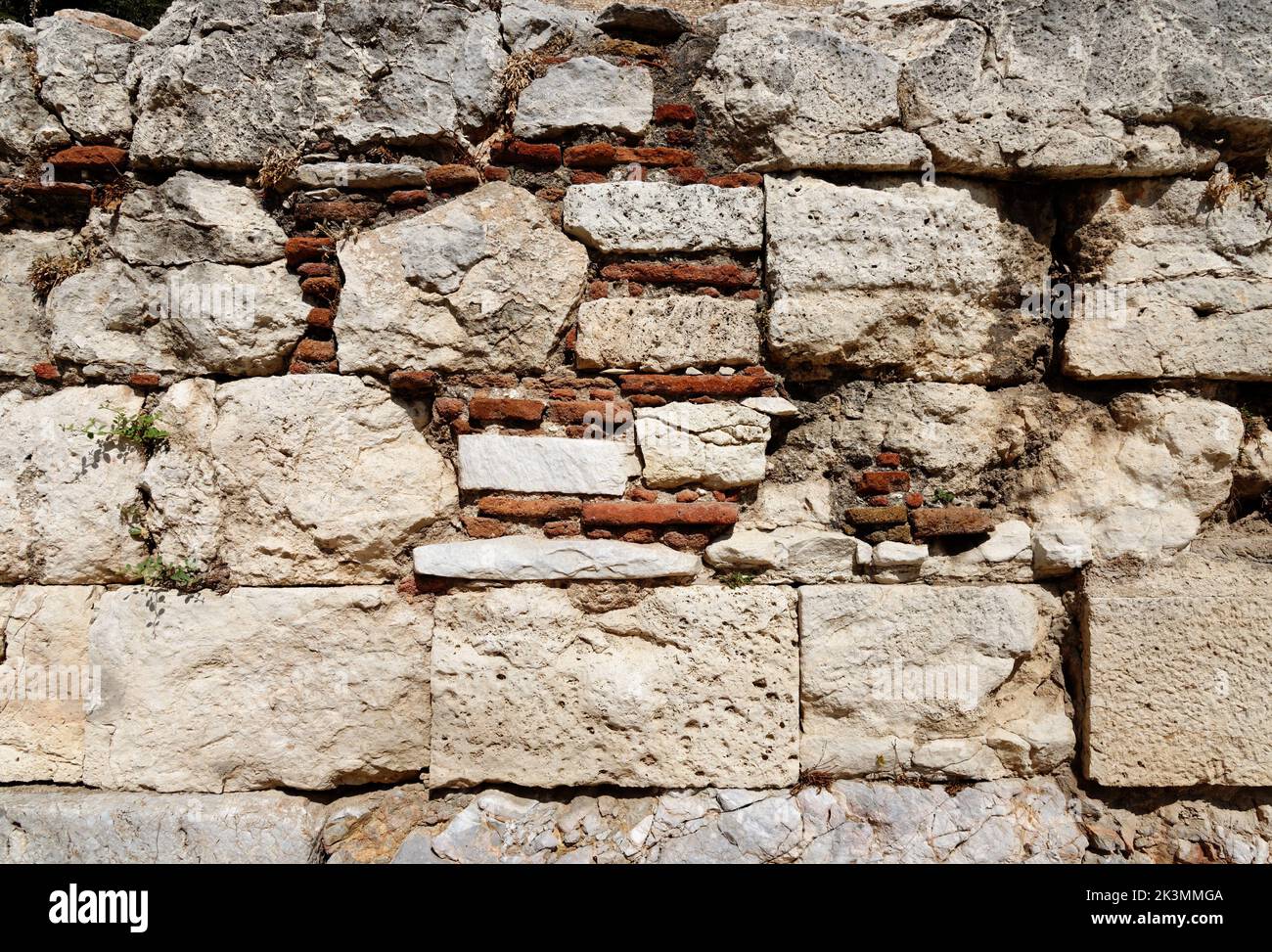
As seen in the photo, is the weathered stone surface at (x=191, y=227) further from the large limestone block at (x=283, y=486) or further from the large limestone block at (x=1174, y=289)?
the large limestone block at (x=1174, y=289)

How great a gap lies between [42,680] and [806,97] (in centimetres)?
316

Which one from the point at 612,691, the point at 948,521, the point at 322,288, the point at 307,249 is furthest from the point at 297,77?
the point at 948,521

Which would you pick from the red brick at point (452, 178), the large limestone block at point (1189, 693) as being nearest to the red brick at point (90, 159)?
the red brick at point (452, 178)

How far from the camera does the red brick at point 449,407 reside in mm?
2357

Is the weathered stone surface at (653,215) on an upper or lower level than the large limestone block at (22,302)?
upper

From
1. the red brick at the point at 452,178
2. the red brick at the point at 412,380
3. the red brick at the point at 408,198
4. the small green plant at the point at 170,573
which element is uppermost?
the red brick at the point at 452,178

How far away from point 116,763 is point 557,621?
1.49m

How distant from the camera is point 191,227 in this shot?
2348mm

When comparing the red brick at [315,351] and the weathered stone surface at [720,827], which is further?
the red brick at [315,351]

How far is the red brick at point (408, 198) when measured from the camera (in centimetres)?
237

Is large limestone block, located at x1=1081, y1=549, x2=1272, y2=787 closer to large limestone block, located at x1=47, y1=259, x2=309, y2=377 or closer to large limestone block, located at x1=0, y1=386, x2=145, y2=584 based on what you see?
large limestone block, located at x1=47, y1=259, x2=309, y2=377

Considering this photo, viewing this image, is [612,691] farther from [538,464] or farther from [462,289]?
[462,289]

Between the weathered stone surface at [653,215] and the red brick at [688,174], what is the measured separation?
0.13ft

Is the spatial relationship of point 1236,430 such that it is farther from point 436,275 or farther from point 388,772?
point 388,772
